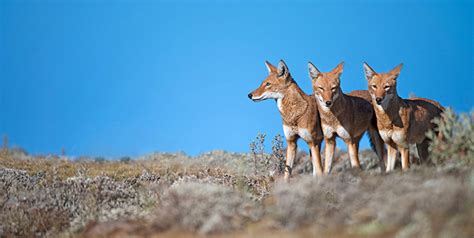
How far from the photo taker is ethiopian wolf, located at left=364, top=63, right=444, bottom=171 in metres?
13.2

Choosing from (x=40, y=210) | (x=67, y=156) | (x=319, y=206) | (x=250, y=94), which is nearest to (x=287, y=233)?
(x=319, y=206)

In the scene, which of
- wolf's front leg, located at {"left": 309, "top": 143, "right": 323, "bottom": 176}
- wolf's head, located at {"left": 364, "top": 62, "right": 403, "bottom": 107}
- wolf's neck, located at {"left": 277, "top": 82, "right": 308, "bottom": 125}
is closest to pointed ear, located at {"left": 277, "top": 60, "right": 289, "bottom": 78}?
wolf's neck, located at {"left": 277, "top": 82, "right": 308, "bottom": 125}

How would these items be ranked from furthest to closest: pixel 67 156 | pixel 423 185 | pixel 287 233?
1. pixel 67 156
2. pixel 423 185
3. pixel 287 233

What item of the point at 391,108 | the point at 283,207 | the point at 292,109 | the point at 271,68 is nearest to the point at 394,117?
the point at 391,108

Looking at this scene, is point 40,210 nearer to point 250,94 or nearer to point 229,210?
point 229,210

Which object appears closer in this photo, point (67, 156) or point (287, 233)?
point (287, 233)

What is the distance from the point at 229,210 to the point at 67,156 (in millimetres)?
17472

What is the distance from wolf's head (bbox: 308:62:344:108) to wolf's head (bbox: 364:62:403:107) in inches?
27.6

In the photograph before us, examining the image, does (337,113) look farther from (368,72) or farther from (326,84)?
(368,72)

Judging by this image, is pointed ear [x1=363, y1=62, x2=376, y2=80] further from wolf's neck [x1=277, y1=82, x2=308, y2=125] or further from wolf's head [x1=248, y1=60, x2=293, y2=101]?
wolf's head [x1=248, y1=60, x2=293, y2=101]

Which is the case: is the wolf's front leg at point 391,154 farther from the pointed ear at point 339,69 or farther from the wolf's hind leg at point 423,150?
the pointed ear at point 339,69

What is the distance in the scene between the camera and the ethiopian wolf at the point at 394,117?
1323cm

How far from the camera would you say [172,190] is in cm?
1048

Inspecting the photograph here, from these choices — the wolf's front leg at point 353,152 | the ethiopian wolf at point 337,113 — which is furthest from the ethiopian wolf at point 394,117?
the wolf's front leg at point 353,152
